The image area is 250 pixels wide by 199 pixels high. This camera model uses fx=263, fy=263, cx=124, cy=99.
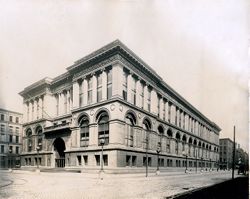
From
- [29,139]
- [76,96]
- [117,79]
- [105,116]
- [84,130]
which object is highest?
[117,79]

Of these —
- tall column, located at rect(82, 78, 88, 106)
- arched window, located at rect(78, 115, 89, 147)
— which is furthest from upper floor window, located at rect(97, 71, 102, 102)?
arched window, located at rect(78, 115, 89, 147)

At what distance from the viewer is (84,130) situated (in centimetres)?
3175

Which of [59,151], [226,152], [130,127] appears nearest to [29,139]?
[59,151]

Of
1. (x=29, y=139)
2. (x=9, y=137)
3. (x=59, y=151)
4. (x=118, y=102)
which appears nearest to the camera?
(x=118, y=102)

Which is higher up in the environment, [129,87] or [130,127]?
[129,87]

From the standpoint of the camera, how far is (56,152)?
38000mm

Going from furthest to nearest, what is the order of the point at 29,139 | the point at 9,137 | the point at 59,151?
the point at 9,137 < the point at 29,139 < the point at 59,151

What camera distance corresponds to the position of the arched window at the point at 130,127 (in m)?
29.5

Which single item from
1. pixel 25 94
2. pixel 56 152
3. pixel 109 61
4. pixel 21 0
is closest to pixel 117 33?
pixel 21 0

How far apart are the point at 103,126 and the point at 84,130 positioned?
3.65 metres

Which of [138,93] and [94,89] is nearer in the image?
[94,89]

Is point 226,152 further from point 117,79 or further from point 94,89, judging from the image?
point 117,79

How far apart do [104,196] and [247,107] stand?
884 cm

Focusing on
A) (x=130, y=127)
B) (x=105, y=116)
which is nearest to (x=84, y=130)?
(x=105, y=116)
